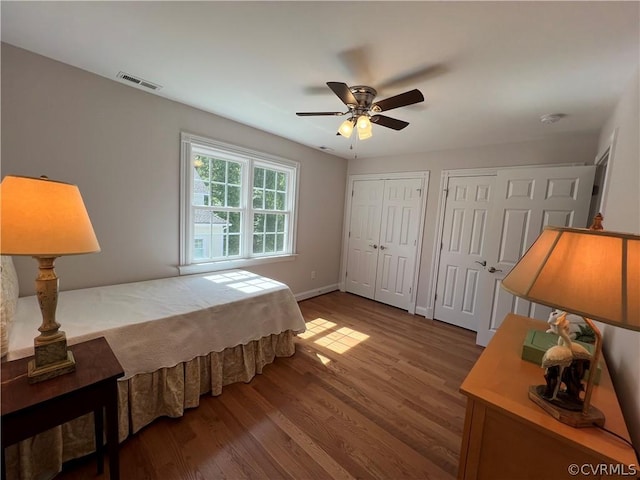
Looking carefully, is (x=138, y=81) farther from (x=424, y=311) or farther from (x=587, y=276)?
(x=424, y=311)

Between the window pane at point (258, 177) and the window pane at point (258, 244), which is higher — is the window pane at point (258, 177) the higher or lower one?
the higher one

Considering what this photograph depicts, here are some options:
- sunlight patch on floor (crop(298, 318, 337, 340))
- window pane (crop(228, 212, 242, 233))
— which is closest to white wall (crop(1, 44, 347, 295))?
window pane (crop(228, 212, 242, 233))

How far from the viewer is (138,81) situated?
212 centimetres

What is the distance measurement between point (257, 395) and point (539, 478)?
1.74 meters

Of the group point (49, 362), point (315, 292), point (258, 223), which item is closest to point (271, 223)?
point (258, 223)

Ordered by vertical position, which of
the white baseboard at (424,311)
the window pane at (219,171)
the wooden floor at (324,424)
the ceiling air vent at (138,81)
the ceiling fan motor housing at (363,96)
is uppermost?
the ceiling air vent at (138,81)

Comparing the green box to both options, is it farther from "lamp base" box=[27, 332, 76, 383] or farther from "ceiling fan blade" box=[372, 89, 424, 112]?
"lamp base" box=[27, 332, 76, 383]

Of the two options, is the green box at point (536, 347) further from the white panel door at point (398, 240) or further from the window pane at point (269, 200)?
the window pane at point (269, 200)

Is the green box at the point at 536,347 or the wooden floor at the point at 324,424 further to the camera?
the wooden floor at the point at 324,424

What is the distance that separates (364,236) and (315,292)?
1.26 metres

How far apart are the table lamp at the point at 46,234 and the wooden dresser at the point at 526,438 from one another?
160 cm

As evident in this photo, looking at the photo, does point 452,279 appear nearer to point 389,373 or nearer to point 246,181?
point 389,373

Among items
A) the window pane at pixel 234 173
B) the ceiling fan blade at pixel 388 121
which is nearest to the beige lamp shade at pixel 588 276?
the ceiling fan blade at pixel 388 121

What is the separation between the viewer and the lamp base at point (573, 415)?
2.63ft
